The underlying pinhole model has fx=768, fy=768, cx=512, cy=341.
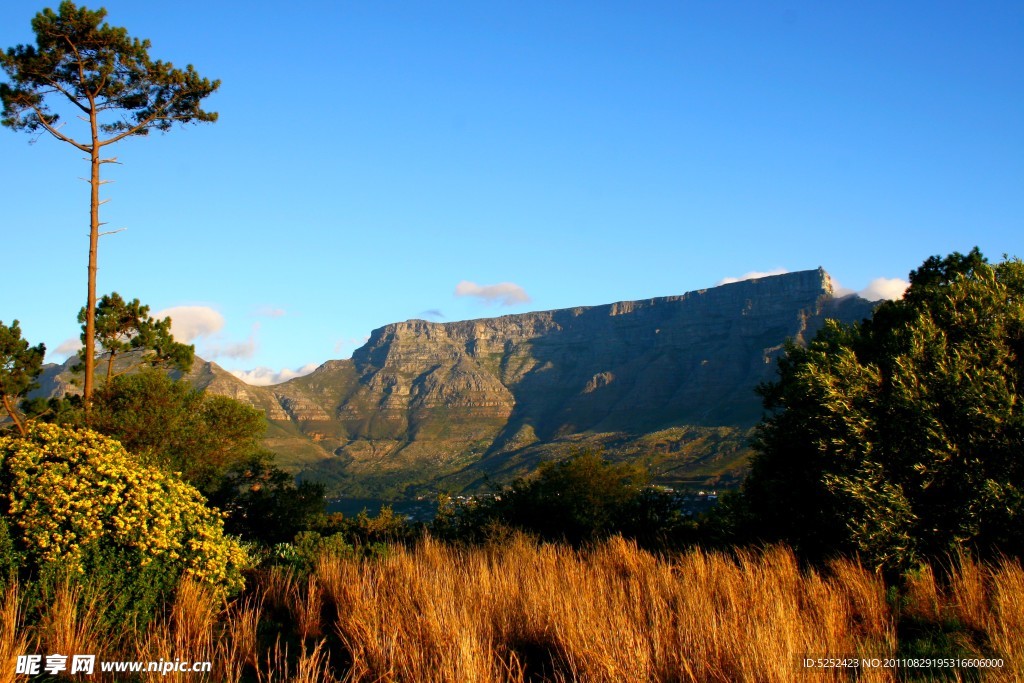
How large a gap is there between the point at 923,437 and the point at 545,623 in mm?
9752

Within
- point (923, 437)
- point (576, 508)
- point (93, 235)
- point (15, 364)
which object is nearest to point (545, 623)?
point (923, 437)

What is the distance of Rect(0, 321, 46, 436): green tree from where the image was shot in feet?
79.2

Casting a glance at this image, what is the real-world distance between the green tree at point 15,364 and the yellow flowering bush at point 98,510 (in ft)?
49.0

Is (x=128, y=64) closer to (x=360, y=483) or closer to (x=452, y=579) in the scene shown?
(x=452, y=579)

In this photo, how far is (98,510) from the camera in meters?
10.0

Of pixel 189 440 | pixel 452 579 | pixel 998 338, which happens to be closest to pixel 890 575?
pixel 998 338

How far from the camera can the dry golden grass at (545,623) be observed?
618cm

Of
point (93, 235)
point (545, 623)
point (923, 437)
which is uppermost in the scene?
point (93, 235)

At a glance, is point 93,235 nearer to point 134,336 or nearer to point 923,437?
point 134,336

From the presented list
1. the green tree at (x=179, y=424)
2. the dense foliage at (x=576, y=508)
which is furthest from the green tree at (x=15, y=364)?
the dense foliage at (x=576, y=508)

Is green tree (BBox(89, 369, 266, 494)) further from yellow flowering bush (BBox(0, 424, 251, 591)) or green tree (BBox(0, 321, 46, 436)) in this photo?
yellow flowering bush (BBox(0, 424, 251, 591))

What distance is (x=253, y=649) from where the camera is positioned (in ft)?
27.5

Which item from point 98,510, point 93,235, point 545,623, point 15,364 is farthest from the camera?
point 15,364

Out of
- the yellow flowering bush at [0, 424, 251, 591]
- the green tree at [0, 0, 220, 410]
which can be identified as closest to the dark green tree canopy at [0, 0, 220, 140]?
the green tree at [0, 0, 220, 410]
